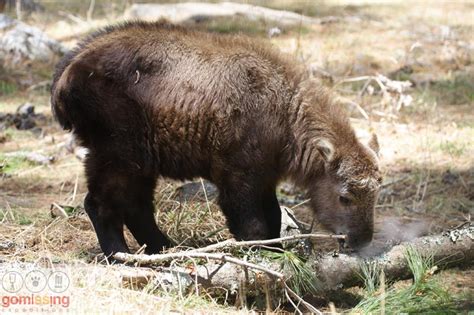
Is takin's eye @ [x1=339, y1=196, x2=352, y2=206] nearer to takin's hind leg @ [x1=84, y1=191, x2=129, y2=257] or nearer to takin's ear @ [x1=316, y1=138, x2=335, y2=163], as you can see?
takin's ear @ [x1=316, y1=138, x2=335, y2=163]

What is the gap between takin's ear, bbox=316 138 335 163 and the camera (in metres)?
6.44

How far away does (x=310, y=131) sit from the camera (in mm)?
6645

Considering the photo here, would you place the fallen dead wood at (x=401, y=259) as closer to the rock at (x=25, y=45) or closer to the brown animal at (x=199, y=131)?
the brown animal at (x=199, y=131)

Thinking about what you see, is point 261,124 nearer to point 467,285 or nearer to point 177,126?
point 177,126

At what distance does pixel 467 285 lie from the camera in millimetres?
6395

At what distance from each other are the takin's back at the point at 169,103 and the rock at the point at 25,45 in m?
7.71

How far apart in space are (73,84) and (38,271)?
68.5 inches

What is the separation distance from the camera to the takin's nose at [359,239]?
21.6ft

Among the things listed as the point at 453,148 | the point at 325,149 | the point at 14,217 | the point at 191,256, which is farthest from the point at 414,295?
the point at 453,148

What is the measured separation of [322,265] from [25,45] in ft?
31.5

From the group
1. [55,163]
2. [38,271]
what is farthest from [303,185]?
[55,163]

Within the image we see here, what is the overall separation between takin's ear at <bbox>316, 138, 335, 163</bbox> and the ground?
1.38 metres

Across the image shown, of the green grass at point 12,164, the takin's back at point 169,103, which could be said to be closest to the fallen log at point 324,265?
the takin's back at point 169,103

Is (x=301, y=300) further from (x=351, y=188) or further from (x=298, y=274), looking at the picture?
(x=351, y=188)
